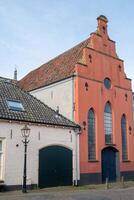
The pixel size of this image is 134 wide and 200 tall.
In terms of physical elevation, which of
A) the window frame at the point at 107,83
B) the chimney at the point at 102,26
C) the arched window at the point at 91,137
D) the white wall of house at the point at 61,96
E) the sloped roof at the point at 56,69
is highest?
the chimney at the point at 102,26

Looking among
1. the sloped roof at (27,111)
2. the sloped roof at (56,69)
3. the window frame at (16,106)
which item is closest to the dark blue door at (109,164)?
the sloped roof at (27,111)

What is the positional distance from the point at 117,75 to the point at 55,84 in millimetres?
6165

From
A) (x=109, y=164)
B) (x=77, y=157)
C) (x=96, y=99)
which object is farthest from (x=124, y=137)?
(x=77, y=157)

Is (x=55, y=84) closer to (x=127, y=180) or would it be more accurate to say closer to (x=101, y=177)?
(x=101, y=177)

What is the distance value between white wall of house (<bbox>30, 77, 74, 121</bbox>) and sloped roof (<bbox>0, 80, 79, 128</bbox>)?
1.18 meters

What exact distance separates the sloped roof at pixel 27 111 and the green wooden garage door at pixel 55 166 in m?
1.93

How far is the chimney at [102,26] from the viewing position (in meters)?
26.2

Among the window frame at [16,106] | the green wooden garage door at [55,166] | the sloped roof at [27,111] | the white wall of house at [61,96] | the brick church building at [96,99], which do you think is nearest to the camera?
the sloped roof at [27,111]

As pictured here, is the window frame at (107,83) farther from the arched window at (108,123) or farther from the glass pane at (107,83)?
the arched window at (108,123)

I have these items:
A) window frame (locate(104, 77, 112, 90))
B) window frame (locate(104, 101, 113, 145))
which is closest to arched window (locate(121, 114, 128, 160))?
window frame (locate(104, 101, 113, 145))

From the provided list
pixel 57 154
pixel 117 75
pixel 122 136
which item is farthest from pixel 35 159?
pixel 117 75

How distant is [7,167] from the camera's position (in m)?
17.2

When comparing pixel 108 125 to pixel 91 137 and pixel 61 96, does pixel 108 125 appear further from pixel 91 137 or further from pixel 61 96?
pixel 61 96

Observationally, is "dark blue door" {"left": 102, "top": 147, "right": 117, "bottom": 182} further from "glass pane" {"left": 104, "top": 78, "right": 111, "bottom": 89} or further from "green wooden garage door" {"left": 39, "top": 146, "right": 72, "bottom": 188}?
"glass pane" {"left": 104, "top": 78, "right": 111, "bottom": 89}
